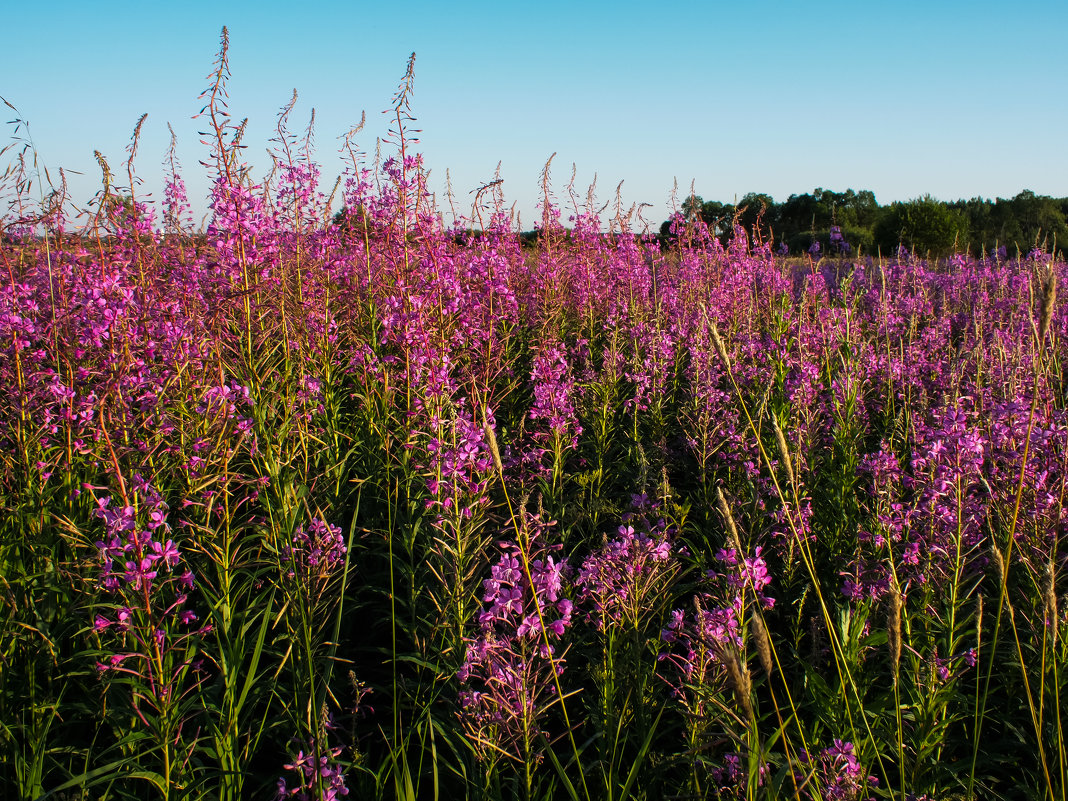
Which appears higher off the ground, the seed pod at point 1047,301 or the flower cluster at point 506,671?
the seed pod at point 1047,301

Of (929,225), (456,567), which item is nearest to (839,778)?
(456,567)

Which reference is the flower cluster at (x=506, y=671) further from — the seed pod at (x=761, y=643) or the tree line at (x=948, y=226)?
the tree line at (x=948, y=226)

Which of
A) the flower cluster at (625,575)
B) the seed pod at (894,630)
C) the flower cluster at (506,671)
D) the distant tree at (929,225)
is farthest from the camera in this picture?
the distant tree at (929,225)

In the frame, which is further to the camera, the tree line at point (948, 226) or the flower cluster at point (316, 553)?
the tree line at point (948, 226)

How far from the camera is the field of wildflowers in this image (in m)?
1.99

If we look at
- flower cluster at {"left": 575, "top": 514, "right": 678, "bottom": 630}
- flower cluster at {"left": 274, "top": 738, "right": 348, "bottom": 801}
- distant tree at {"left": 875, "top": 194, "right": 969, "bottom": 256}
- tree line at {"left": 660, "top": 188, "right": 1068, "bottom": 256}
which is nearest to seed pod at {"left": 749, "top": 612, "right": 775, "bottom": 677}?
flower cluster at {"left": 575, "top": 514, "right": 678, "bottom": 630}

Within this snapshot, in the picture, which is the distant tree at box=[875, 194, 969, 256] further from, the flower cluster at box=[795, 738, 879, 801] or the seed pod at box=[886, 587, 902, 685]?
the seed pod at box=[886, 587, 902, 685]

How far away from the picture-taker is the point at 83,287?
3174 mm

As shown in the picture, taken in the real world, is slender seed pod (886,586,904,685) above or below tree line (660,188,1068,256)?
below

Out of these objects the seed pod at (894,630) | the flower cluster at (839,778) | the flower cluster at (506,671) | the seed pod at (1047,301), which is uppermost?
the seed pod at (1047,301)

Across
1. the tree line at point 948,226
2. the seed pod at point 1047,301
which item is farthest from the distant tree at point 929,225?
the seed pod at point 1047,301

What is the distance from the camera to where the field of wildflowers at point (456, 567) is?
199cm

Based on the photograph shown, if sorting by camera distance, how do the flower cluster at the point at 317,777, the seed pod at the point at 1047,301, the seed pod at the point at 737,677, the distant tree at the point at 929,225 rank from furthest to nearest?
the distant tree at the point at 929,225 < the flower cluster at the point at 317,777 < the seed pod at the point at 1047,301 < the seed pod at the point at 737,677

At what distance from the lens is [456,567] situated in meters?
2.33
